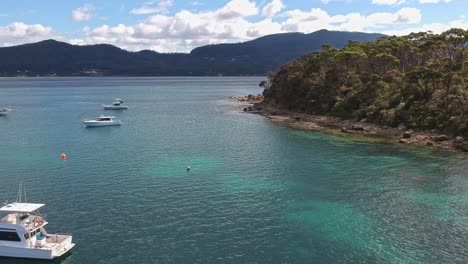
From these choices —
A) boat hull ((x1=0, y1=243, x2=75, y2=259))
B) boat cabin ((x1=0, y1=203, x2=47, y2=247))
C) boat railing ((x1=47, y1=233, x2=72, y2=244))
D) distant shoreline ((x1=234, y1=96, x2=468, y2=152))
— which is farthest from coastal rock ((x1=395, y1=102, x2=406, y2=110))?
boat cabin ((x1=0, y1=203, x2=47, y2=247))

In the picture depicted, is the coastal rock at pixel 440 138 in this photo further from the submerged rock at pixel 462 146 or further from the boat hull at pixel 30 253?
the boat hull at pixel 30 253

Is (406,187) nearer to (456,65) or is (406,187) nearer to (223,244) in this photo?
(223,244)

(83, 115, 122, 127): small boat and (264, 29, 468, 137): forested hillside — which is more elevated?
(264, 29, 468, 137): forested hillside

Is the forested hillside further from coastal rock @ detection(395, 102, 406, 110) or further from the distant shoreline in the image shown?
the distant shoreline

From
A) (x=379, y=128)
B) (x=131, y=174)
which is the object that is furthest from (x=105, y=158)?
(x=379, y=128)

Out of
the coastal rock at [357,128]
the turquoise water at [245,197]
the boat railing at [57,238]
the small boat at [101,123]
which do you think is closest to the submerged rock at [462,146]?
the turquoise water at [245,197]

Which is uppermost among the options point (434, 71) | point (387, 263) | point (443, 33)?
point (443, 33)
